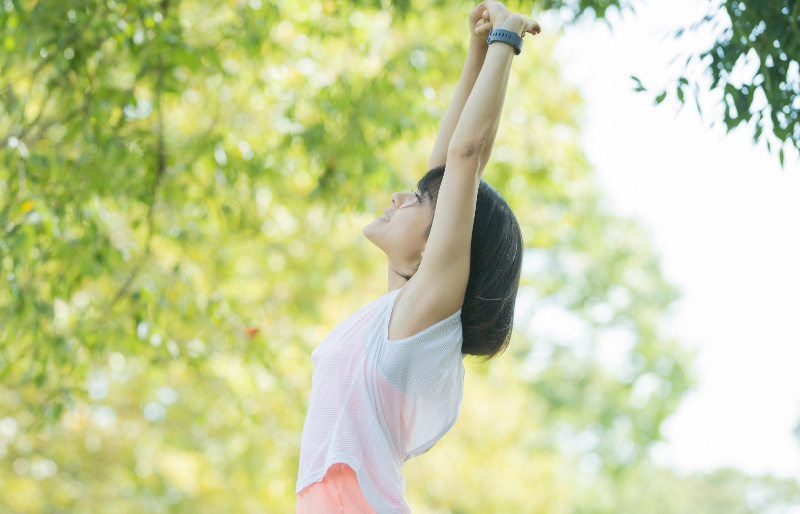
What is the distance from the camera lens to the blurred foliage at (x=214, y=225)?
11.4ft

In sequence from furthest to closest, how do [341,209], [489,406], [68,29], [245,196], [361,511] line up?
[489,406] → [245,196] → [341,209] → [68,29] → [361,511]

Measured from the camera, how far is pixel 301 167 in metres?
4.80

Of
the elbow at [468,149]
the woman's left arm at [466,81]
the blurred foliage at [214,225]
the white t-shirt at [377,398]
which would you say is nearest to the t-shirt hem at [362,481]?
the white t-shirt at [377,398]

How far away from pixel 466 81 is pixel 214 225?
422 cm

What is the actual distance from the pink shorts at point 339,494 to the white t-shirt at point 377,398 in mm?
22

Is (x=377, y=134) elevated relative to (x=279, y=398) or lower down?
elevated

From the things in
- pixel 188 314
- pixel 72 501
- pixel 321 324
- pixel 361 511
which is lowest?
pixel 361 511

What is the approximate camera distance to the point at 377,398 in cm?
152

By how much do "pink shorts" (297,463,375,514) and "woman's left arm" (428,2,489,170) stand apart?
2.66 ft

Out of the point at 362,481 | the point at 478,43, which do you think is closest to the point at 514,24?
the point at 478,43

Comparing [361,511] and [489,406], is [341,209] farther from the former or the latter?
[489,406]

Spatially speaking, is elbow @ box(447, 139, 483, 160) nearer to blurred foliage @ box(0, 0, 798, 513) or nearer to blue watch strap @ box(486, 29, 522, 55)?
blue watch strap @ box(486, 29, 522, 55)

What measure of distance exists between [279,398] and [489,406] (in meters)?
2.12

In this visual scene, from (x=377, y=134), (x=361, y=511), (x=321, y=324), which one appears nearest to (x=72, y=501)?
(x=321, y=324)
